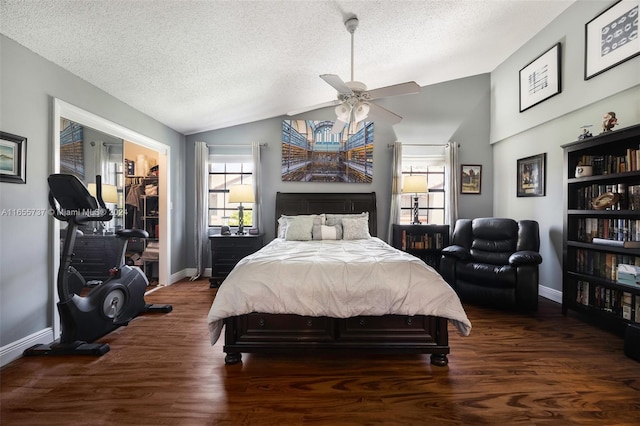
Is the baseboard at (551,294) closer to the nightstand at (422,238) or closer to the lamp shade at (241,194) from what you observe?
the nightstand at (422,238)

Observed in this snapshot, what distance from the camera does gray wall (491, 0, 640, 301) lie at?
2.93m

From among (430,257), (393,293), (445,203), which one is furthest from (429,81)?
(393,293)

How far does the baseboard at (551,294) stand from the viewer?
3656 mm

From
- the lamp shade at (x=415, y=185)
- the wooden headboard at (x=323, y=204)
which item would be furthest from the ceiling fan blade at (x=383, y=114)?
the wooden headboard at (x=323, y=204)

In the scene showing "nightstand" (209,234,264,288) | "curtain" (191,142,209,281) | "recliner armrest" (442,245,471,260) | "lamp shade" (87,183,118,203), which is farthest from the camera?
"curtain" (191,142,209,281)

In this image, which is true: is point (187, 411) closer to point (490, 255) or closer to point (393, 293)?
point (393, 293)

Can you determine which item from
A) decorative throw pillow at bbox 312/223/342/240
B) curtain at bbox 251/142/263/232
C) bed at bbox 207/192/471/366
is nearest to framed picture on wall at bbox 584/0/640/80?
bed at bbox 207/192/471/366

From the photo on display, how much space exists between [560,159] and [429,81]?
7.60ft

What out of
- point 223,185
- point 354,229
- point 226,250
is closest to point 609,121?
point 354,229

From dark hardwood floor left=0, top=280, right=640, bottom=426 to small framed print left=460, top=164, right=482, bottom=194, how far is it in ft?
9.28

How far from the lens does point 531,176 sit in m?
4.12

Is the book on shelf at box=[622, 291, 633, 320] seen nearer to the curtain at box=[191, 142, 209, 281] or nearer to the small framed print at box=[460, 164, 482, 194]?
the small framed print at box=[460, 164, 482, 194]

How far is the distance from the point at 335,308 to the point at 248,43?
8.49 feet

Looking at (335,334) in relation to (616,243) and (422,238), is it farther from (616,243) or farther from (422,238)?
(422,238)
